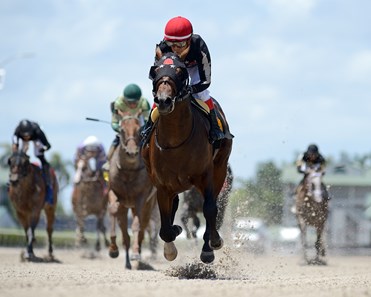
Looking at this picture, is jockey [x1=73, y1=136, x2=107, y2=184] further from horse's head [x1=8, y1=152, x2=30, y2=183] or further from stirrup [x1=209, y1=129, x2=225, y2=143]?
stirrup [x1=209, y1=129, x2=225, y2=143]

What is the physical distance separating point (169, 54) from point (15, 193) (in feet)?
31.8

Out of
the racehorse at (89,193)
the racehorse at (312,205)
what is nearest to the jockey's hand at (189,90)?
the racehorse at (312,205)

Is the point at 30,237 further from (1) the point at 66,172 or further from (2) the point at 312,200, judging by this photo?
(1) the point at 66,172

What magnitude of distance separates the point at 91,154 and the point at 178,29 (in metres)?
16.1

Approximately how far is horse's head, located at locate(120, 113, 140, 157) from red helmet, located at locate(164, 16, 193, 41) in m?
5.38

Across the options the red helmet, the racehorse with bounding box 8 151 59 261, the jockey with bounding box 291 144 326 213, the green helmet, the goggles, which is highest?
the green helmet

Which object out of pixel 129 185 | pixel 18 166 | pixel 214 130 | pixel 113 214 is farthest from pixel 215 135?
pixel 18 166

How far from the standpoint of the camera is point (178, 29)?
43.5 feet

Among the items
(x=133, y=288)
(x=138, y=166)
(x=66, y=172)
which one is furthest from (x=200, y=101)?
(x=66, y=172)

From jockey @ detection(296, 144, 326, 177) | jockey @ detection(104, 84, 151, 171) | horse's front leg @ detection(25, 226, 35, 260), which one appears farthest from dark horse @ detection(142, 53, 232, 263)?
jockey @ detection(296, 144, 326, 177)

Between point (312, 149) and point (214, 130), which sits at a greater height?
point (312, 149)

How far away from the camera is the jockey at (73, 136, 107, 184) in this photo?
29047mm

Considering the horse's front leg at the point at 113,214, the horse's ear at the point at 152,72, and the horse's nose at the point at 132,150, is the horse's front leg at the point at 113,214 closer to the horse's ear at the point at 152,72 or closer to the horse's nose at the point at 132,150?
the horse's nose at the point at 132,150

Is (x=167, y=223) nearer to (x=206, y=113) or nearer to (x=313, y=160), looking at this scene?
(x=206, y=113)
